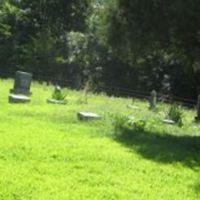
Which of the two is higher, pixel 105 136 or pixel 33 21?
pixel 33 21

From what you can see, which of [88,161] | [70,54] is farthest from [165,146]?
[70,54]

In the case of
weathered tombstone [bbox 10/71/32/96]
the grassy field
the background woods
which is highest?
the background woods

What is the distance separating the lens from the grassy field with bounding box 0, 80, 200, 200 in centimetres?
827

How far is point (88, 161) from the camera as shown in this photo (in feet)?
34.0

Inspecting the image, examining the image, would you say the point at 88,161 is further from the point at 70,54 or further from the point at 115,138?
the point at 70,54

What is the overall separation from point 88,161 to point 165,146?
3.68m

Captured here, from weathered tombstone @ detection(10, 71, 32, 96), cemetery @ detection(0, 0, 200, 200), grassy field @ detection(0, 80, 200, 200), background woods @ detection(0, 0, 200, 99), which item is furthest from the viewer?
background woods @ detection(0, 0, 200, 99)

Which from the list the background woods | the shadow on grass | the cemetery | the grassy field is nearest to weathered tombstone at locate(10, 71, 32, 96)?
the cemetery

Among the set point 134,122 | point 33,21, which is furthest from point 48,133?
point 33,21

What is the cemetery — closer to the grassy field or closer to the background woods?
the grassy field

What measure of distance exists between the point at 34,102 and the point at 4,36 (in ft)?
81.2

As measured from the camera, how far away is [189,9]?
14.2 m

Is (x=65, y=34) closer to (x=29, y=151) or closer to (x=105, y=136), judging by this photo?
(x=105, y=136)

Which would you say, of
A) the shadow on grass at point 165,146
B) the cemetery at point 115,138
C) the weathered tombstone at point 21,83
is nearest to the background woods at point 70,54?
the weathered tombstone at point 21,83
